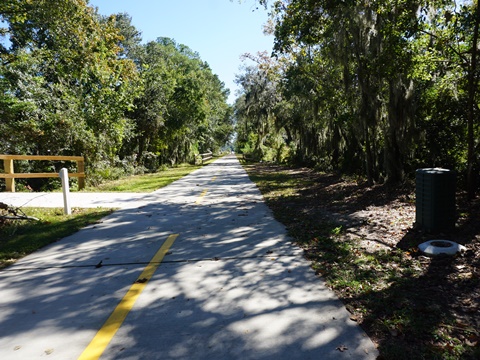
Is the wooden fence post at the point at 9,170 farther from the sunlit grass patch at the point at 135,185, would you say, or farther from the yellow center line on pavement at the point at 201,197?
the yellow center line on pavement at the point at 201,197

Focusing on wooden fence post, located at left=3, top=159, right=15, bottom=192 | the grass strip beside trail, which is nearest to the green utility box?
the grass strip beside trail

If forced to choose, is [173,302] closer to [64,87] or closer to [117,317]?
[117,317]

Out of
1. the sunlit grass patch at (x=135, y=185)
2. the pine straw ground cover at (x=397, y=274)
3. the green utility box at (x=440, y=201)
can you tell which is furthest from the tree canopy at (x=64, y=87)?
the green utility box at (x=440, y=201)

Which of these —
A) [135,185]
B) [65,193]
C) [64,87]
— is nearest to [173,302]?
[65,193]

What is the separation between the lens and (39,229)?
7.46 metres

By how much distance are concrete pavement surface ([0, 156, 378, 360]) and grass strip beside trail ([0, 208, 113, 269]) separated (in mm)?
314

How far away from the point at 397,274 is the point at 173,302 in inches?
117

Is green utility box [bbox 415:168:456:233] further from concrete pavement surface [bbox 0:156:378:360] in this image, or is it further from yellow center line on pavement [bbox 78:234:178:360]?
yellow center line on pavement [bbox 78:234:178:360]

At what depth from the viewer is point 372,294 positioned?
13.4ft

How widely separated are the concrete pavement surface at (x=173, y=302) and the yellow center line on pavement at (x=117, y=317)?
0.5 inches

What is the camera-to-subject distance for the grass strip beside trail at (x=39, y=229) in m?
6.08

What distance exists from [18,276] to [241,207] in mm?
6149

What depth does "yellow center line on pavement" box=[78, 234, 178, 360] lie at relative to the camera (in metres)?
2.99

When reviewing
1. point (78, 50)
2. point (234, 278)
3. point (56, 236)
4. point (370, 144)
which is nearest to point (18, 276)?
point (56, 236)
